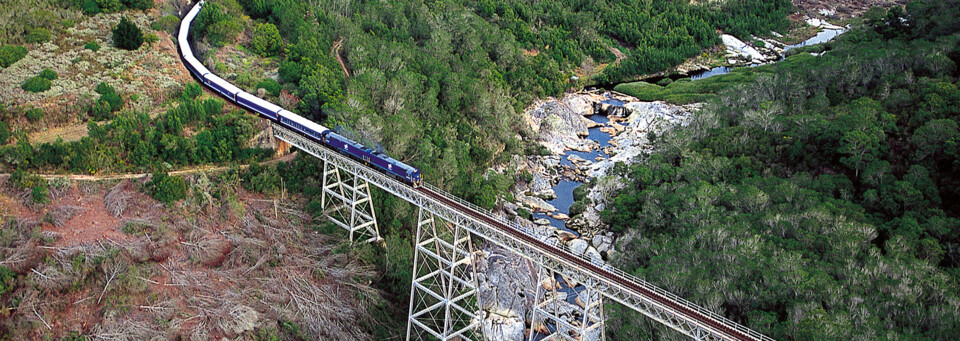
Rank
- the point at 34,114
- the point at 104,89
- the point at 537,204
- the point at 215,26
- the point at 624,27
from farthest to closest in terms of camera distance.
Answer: the point at 624,27 → the point at 215,26 → the point at 537,204 → the point at 104,89 → the point at 34,114

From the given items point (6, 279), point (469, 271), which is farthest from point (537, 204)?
point (6, 279)

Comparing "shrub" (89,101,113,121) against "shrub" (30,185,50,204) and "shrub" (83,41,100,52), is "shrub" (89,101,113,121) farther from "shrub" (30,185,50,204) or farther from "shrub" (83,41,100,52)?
"shrub" (83,41,100,52)

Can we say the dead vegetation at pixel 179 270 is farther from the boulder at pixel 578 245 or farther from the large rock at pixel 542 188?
the large rock at pixel 542 188

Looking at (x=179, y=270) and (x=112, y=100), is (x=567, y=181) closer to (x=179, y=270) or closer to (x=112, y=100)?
(x=179, y=270)

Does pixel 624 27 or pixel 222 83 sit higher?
pixel 222 83

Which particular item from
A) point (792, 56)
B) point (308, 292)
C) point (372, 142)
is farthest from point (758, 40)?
point (308, 292)

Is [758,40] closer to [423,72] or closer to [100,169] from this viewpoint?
[423,72]

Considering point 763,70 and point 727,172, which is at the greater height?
point 727,172

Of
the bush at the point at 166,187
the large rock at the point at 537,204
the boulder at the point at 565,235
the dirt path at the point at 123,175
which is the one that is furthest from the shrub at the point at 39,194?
the boulder at the point at 565,235
